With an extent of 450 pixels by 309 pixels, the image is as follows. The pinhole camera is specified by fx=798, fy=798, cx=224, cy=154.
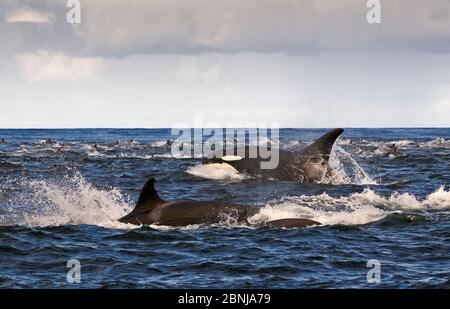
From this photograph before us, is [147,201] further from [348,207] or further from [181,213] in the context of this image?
[348,207]

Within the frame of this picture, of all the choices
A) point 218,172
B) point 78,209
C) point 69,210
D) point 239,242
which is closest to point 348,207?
point 239,242

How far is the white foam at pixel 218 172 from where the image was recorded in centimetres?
2945

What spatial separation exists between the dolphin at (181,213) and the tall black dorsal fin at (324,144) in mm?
8028

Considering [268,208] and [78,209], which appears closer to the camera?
[268,208]

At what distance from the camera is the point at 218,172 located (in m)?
30.7

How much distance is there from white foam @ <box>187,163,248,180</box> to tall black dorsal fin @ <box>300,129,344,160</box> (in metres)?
3.26

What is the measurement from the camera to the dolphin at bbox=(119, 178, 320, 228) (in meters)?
17.7

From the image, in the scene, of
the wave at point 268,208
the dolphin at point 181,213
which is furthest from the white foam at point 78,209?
the dolphin at point 181,213

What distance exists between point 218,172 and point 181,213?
1285 centimetres

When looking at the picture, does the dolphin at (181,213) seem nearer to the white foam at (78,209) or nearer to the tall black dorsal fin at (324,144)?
the white foam at (78,209)

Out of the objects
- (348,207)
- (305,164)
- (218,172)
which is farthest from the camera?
(218,172)

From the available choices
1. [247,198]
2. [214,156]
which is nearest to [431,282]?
[247,198]

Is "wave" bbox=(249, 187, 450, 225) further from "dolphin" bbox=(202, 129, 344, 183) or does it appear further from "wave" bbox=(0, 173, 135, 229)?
"wave" bbox=(0, 173, 135, 229)
